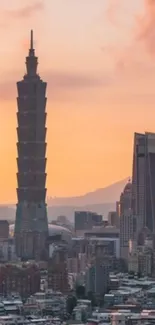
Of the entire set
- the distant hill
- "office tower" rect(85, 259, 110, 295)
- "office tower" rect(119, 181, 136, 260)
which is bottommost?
"office tower" rect(85, 259, 110, 295)

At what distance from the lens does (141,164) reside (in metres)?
105

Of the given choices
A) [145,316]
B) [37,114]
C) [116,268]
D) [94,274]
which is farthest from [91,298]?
[37,114]

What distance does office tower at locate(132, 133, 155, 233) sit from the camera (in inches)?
4124

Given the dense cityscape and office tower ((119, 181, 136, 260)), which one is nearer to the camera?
the dense cityscape

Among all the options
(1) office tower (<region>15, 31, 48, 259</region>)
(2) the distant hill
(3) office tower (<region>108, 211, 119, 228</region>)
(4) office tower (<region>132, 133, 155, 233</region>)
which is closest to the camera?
(1) office tower (<region>15, 31, 48, 259</region>)

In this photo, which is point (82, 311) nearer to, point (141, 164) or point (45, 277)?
point (45, 277)

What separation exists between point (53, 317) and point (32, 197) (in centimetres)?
3598

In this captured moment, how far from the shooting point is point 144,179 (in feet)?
347

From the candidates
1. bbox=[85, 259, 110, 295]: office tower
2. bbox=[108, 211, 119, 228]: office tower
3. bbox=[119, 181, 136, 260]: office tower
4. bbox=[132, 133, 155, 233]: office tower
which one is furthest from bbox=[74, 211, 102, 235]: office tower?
bbox=[85, 259, 110, 295]: office tower

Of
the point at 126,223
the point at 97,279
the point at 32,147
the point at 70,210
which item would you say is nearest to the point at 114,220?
the point at 126,223

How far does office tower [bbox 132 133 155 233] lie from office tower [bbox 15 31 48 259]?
11455mm

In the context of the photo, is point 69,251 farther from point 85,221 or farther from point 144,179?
point 85,221

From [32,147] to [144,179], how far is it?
1502 cm

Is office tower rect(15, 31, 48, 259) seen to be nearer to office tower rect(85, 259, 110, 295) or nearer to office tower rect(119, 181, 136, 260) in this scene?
office tower rect(119, 181, 136, 260)
